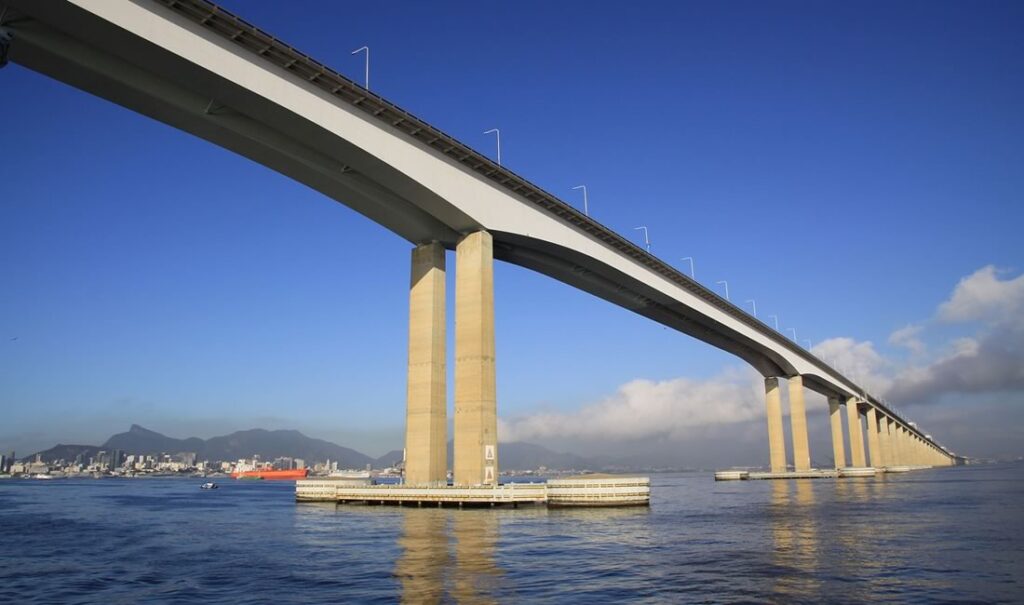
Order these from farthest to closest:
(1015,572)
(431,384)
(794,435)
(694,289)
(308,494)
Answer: (794,435), (694,289), (308,494), (431,384), (1015,572)

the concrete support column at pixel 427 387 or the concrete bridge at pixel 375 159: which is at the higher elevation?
the concrete bridge at pixel 375 159

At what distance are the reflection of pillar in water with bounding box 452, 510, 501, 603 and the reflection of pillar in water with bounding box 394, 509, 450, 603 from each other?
0.46 meters

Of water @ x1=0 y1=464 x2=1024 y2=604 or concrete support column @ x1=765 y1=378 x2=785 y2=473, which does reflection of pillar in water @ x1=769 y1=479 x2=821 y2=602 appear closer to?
water @ x1=0 y1=464 x2=1024 y2=604

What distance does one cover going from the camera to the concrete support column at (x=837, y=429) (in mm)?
143250

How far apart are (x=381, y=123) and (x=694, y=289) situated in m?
52.4

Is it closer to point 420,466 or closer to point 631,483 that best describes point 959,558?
point 631,483

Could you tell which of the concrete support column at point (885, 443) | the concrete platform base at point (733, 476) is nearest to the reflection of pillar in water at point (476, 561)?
the concrete platform base at point (733, 476)

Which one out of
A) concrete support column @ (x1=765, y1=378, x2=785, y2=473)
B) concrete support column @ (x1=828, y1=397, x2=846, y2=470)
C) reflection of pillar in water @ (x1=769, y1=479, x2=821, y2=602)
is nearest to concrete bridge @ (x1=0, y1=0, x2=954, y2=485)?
reflection of pillar in water @ (x1=769, y1=479, x2=821, y2=602)

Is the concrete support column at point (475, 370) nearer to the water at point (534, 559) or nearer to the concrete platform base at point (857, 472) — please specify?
the water at point (534, 559)

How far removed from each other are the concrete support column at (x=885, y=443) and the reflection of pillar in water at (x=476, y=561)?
16377 centimetres

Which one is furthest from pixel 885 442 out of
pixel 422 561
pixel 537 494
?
pixel 422 561

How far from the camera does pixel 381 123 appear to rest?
41.8 meters

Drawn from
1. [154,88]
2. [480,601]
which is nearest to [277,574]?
[480,601]

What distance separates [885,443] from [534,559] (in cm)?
18274
